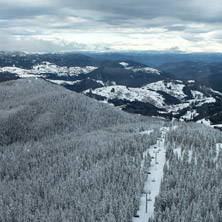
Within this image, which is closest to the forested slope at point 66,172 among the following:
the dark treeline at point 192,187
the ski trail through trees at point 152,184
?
the ski trail through trees at point 152,184

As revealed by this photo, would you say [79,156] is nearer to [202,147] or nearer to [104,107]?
[202,147]

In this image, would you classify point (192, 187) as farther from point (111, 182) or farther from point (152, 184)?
point (111, 182)

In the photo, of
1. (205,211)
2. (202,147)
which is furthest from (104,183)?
(202,147)

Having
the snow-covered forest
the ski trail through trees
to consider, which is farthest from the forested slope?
the ski trail through trees

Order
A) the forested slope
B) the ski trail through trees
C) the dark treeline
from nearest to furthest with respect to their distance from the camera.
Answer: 1. the dark treeline
2. the ski trail through trees
3. the forested slope

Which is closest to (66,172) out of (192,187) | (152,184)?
(152,184)

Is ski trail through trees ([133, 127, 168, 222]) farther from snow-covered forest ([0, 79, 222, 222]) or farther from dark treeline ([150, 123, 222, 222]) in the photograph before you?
dark treeline ([150, 123, 222, 222])
